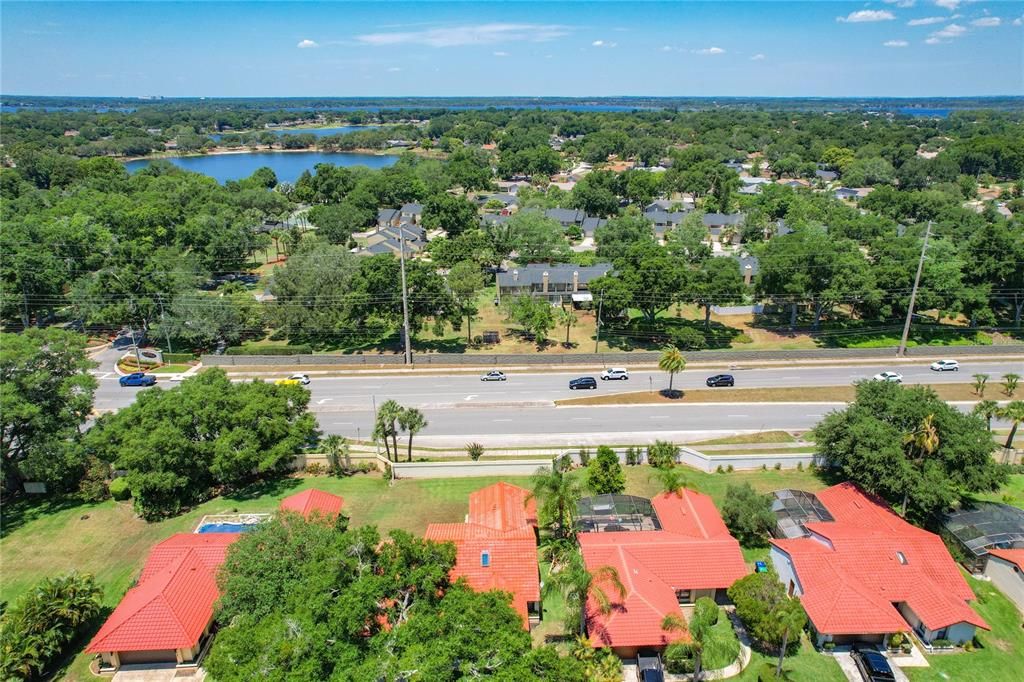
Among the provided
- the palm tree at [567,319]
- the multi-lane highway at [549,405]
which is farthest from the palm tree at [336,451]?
the palm tree at [567,319]

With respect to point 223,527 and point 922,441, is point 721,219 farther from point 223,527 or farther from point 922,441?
point 223,527

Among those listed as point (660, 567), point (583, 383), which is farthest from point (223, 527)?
point (583, 383)

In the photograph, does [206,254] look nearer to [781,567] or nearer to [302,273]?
[302,273]

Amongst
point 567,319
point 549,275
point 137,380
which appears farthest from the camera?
point 549,275

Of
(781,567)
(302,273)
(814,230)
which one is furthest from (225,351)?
(814,230)

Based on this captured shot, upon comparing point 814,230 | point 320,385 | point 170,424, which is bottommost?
point 320,385
